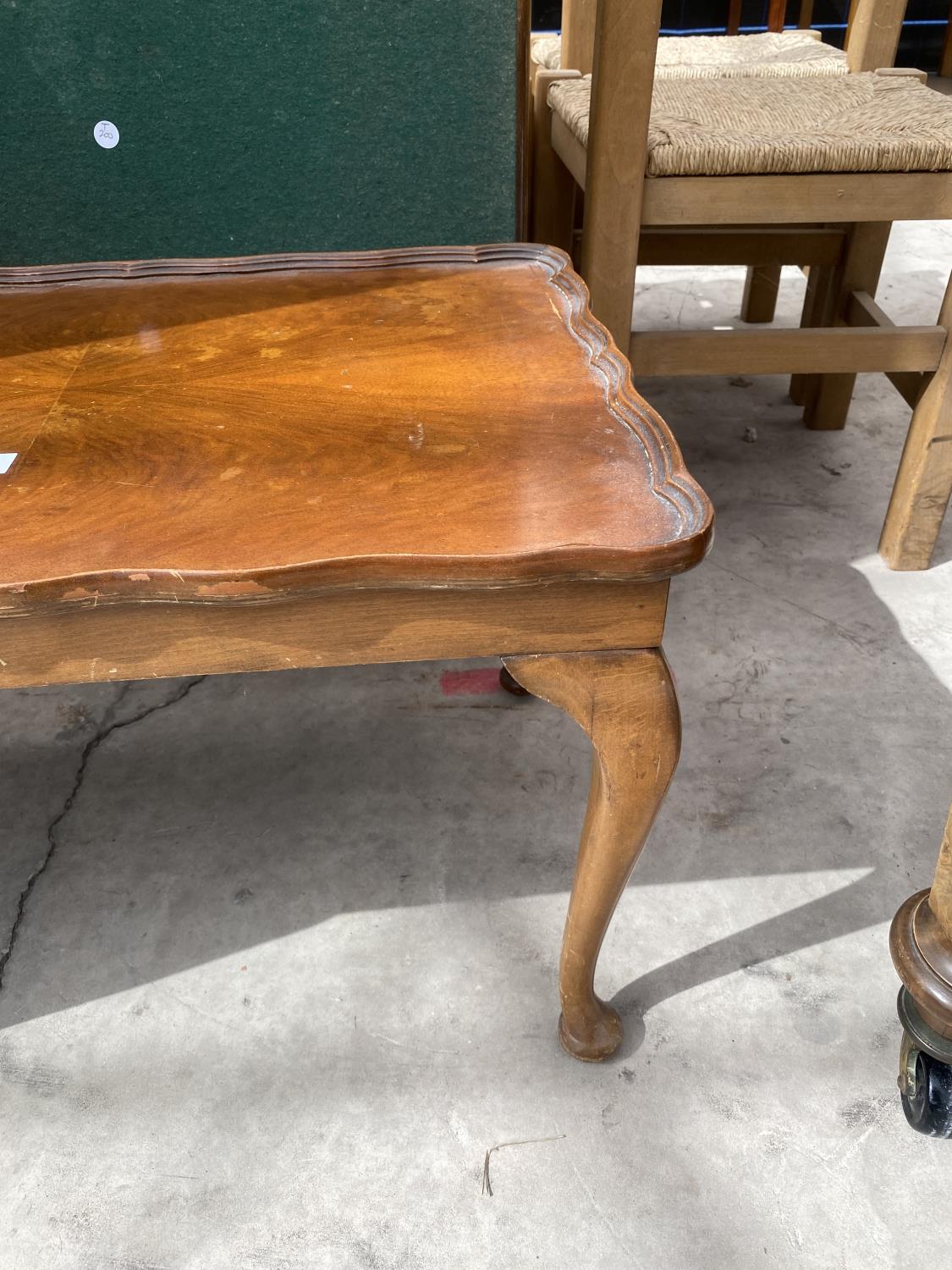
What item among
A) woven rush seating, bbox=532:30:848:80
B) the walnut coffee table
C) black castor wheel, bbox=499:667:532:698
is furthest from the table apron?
woven rush seating, bbox=532:30:848:80

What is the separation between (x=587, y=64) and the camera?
1.96m

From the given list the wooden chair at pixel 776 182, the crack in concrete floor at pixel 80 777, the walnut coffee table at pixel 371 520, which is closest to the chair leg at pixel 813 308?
the wooden chair at pixel 776 182

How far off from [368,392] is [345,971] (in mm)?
615

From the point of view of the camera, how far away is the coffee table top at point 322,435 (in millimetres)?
699

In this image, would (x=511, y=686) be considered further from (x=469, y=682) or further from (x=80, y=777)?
(x=80, y=777)

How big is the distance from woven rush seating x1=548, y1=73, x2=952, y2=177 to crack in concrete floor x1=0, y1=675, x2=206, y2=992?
1.01 metres

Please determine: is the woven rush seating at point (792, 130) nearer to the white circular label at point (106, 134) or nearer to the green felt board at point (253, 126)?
the green felt board at point (253, 126)

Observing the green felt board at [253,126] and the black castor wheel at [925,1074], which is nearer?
the black castor wheel at [925,1074]

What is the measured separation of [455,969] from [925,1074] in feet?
1.54

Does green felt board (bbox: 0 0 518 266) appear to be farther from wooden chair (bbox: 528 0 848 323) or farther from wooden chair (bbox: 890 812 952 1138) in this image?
wooden chair (bbox: 890 812 952 1138)

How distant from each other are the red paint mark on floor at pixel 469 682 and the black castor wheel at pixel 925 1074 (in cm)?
75

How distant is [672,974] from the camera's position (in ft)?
3.61

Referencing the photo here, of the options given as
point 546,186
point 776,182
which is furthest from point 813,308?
point 776,182

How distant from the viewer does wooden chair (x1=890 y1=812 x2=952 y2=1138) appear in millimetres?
854
